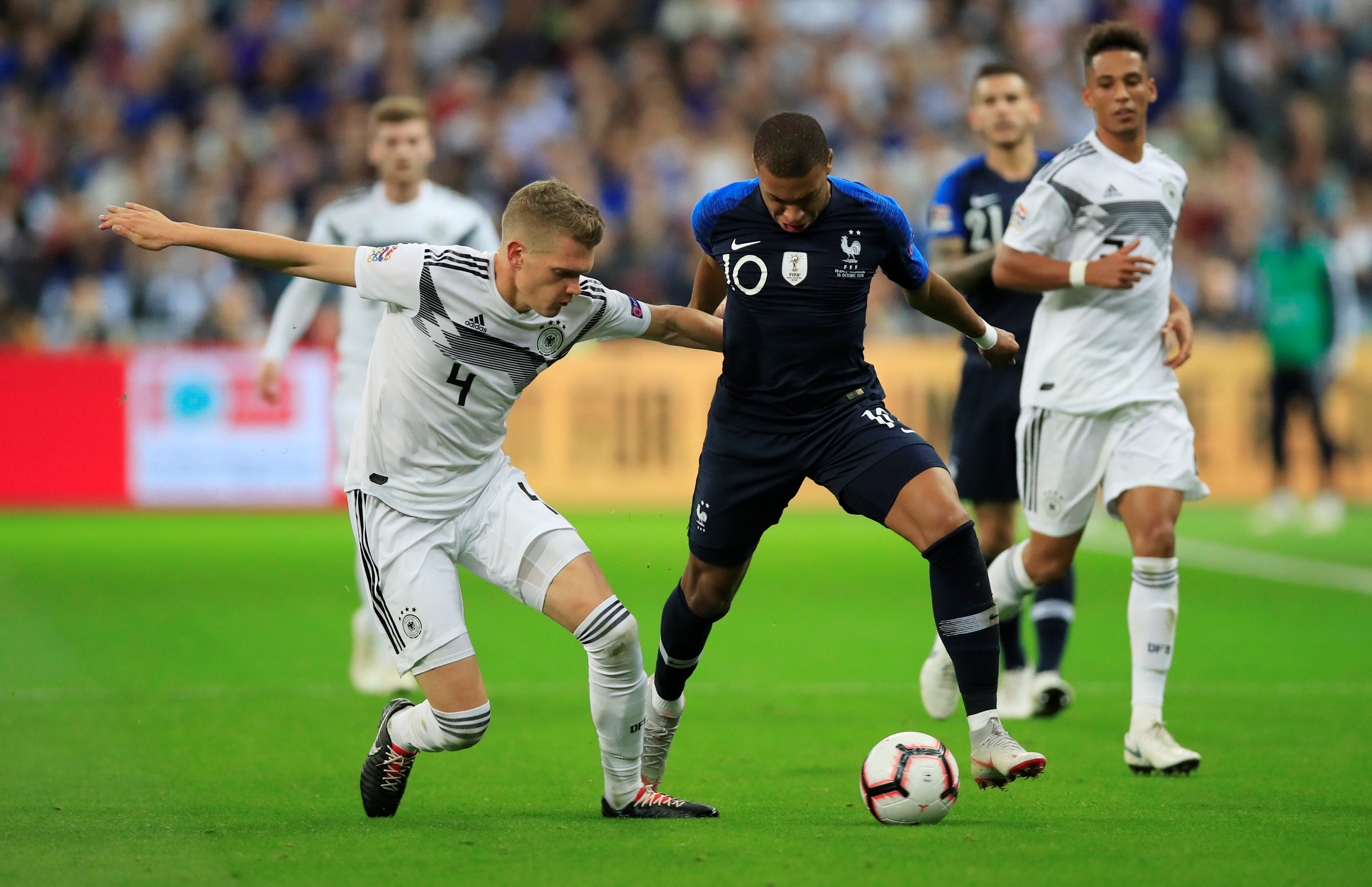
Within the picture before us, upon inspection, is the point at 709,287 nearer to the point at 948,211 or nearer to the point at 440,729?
the point at 440,729

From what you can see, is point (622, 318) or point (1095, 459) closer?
point (622, 318)

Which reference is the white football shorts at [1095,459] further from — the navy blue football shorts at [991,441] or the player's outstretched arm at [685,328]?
the player's outstretched arm at [685,328]

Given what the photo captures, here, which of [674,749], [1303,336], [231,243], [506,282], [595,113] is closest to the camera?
[231,243]

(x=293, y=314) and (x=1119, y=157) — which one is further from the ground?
(x=1119, y=157)

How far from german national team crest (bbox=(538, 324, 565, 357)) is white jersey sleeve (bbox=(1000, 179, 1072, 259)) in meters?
1.95

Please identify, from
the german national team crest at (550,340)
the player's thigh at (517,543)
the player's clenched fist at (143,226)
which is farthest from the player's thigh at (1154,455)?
the player's clenched fist at (143,226)

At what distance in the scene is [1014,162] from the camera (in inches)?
298

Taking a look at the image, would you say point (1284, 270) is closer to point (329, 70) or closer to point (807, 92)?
point (807, 92)

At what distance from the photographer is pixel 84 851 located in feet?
15.4

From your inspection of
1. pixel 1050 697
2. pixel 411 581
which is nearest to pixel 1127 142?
pixel 1050 697

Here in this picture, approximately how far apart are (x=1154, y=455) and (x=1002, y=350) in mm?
823

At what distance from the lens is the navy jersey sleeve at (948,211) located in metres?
7.48

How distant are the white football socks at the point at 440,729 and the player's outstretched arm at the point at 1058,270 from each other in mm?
2580

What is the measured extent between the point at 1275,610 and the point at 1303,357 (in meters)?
5.75
